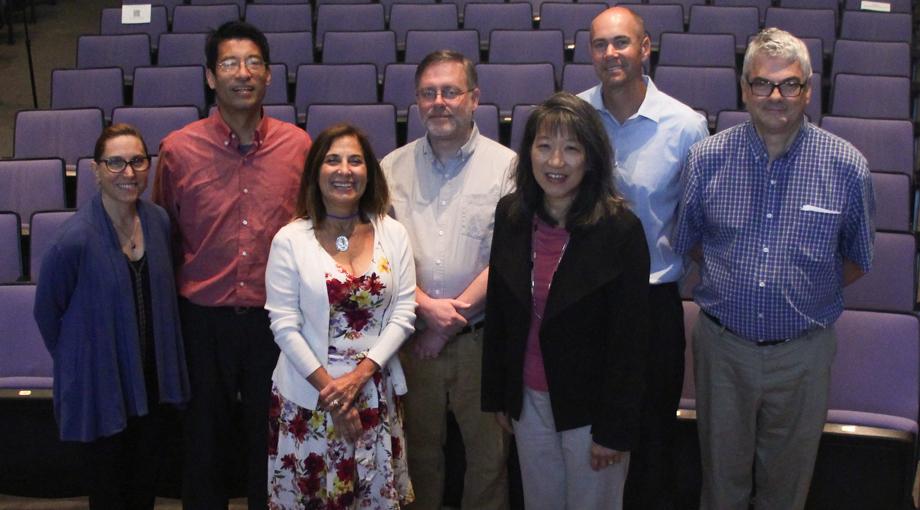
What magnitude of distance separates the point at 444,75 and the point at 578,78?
208cm

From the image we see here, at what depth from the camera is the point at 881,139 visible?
135 inches

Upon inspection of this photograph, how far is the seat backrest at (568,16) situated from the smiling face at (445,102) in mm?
2929

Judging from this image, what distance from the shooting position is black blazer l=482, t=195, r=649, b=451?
1.72 meters

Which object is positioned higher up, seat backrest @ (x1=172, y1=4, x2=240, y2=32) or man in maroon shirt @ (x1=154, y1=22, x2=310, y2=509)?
seat backrest @ (x1=172, y1=4, x2=240, y2=32)

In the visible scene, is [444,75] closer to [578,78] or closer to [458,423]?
[458,423]

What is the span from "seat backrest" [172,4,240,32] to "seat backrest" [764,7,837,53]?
2880 mm

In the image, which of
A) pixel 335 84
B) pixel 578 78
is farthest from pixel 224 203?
pixel 578 78

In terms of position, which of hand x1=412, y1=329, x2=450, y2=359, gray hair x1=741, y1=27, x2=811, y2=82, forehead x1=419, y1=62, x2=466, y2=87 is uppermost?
gray hair x1=741, y1=27, x2=811, y2=82

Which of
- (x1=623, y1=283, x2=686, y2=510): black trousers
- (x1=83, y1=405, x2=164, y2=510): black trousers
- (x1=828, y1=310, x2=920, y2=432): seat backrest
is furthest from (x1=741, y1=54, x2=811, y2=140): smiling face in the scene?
(x1=83, y1=405, x2=164, y2=510): black trousers

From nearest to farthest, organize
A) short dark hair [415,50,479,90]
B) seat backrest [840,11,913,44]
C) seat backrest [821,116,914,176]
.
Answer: short dark hair [415,50,479,90] < seat backrest [821,116,914,176] < seat backrest [840,11,913,44]

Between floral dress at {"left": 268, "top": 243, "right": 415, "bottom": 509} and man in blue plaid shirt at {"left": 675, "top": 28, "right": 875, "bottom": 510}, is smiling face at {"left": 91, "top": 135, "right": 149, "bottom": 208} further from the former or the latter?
man in blue plaid shirt at {"left": 675, "top": 28, "right": 875, "bottom": 510}

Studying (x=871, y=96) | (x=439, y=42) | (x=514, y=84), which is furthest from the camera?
(x=439, y=42)

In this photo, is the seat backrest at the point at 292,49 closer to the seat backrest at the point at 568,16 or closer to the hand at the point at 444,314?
the seat backrest at the point at 568,16

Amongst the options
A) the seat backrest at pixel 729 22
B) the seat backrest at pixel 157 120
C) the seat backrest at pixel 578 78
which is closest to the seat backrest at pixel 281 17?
the seat backrest at pixel 157 120
